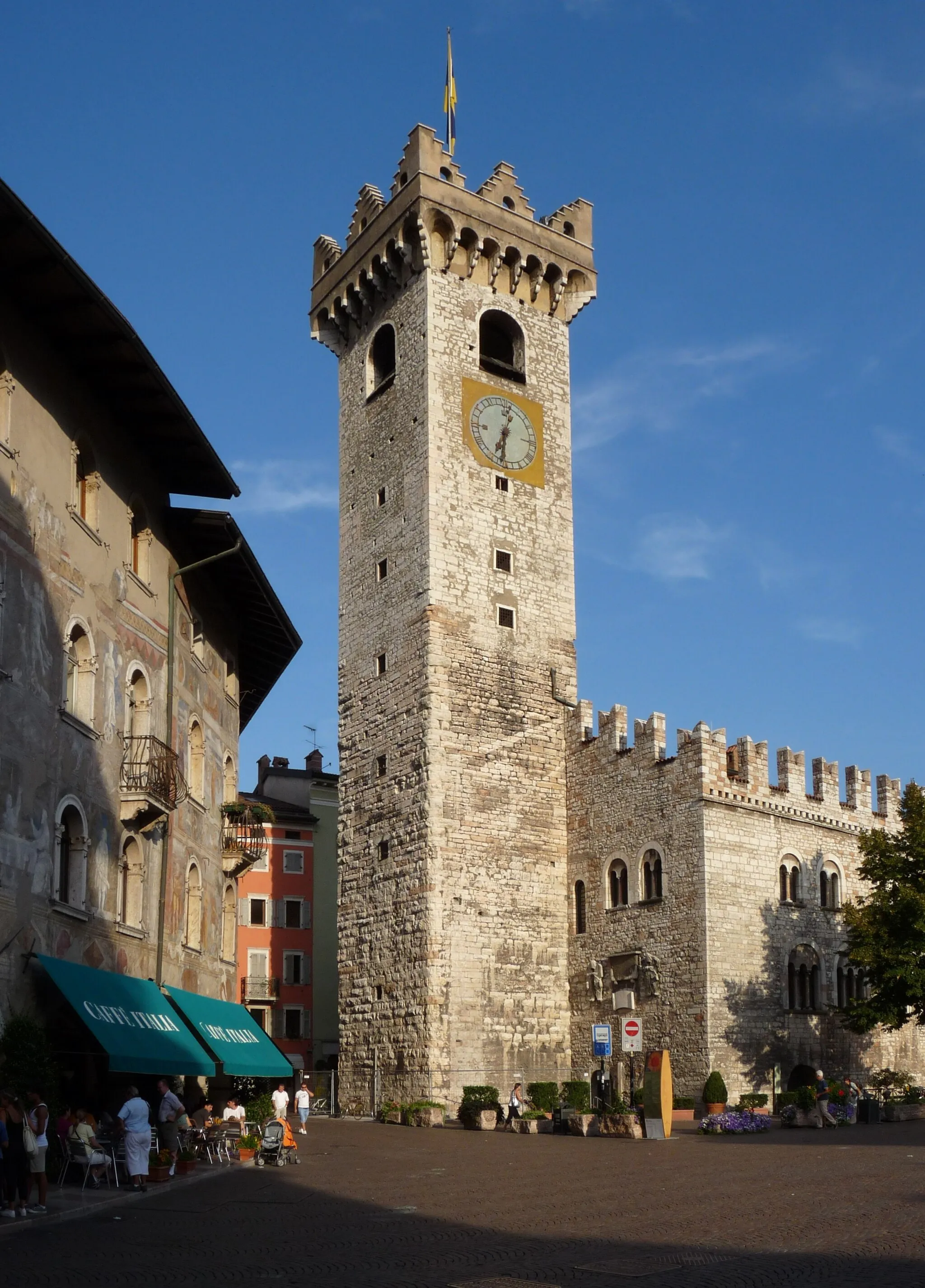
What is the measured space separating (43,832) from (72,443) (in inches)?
Result: 242

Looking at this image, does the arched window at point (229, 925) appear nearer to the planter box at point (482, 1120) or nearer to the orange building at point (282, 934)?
the planter box at point (482, 1120)

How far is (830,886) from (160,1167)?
81.3 ft

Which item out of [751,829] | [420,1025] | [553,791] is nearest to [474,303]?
[553,791]

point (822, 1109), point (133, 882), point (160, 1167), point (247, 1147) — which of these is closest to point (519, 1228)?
point (160, 1167)

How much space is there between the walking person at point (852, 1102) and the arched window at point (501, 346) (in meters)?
22.2

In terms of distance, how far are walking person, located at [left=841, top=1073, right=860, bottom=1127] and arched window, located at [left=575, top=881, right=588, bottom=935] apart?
809 cm

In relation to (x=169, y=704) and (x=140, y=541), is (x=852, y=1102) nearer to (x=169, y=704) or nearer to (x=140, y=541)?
(x=169, y=704)

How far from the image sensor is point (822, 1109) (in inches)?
1294

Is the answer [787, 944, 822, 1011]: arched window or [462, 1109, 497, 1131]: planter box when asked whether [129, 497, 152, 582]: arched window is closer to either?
[462, 1109, 497, 1131]: planter box

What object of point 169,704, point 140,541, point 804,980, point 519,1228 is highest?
point 140,541

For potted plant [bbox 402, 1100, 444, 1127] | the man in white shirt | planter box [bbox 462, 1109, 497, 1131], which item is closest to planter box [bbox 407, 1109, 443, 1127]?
potted plant [bbox 402, 1100, 444, 1127]

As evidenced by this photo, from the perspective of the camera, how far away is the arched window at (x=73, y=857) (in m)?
22.2

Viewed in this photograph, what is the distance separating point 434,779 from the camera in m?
39.1

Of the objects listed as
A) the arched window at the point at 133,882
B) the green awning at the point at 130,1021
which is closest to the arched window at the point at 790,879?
the green awning at the point at 130,1021
